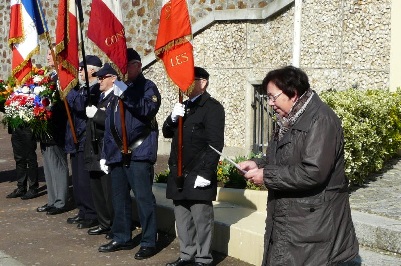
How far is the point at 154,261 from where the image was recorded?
305 inches

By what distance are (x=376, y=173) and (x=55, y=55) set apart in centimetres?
400

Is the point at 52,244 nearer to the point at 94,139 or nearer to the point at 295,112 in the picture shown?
the point at 94,139

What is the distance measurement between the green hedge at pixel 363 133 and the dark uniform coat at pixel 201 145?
164 centimetres

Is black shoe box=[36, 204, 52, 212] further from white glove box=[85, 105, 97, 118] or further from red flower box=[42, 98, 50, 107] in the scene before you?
white glove box=[85, 105, 97, 118]

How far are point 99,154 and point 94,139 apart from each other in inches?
7.8

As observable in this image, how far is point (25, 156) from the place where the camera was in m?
11.2

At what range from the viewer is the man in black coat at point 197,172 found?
721 centimetres

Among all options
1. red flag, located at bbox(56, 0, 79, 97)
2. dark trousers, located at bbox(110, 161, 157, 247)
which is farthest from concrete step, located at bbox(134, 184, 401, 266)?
red flag, located at bbox(56, 0, 79, 97)

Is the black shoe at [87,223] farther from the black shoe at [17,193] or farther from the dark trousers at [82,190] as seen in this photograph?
the black shoe at [17,193]

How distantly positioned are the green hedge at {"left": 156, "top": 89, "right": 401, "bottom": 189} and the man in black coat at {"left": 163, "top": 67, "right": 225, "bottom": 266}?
5.11 feet

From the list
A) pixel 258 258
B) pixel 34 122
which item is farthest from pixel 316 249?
pixel 34 122

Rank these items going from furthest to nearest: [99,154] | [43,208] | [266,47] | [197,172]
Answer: [266,47] → [43,208] → [99,154] → [197,172]

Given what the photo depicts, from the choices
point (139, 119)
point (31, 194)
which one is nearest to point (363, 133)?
point (139, 119)

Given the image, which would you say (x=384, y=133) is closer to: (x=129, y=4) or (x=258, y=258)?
(x=258, y=258)
